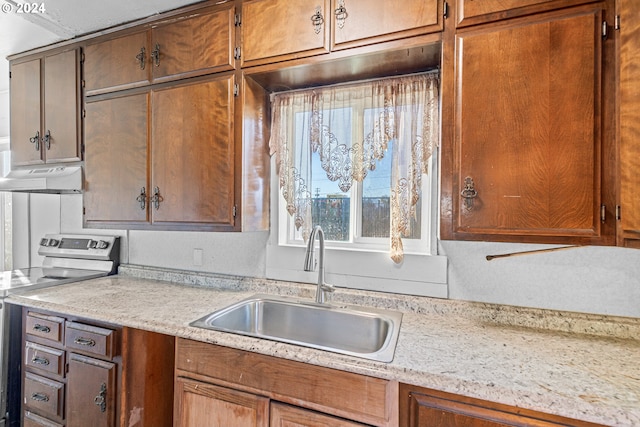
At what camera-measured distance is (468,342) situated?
1156 millimetres

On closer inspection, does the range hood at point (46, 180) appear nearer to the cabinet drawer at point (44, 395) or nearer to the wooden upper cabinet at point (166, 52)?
the wooden upper cabinet at point (166, 52)

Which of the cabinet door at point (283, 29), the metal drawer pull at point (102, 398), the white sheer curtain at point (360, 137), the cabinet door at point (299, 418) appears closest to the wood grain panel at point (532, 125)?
the white sheer curtain at point (360, 137)

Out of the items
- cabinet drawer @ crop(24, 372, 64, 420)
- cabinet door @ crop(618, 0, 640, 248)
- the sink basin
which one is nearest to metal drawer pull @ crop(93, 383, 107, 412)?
cabinet drawer @ crop(24, 372, 64, 420)

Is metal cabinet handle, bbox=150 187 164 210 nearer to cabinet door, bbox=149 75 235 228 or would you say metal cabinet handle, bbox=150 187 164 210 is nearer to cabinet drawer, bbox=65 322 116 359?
cabinet door, bbox=149 75 235 228

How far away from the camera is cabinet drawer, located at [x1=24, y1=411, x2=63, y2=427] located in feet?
5.31

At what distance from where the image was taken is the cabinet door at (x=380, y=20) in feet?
4.02

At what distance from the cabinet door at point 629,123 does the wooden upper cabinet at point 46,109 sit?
259cm

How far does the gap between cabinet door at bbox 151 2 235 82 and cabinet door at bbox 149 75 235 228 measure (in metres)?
0.08

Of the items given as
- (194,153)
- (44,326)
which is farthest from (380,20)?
(44,326)

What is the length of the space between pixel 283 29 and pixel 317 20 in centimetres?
17

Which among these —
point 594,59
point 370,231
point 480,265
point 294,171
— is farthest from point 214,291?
point 594,59

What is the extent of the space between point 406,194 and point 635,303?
3.12ft

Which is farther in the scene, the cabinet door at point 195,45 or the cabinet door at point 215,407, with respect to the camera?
the cabinet door at point 195,45

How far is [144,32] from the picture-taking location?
5.80 feet
